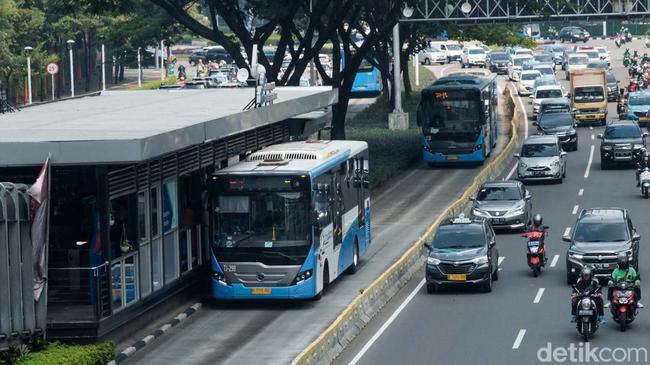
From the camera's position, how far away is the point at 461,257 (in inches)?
1382

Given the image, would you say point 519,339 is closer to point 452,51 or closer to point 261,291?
point 261,291

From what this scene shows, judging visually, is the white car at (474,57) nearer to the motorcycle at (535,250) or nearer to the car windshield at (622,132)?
the car windshield at (622,132)

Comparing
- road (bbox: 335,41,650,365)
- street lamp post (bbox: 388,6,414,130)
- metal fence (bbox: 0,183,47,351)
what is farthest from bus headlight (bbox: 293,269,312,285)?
street lamp post (bbox: 388,6,414,130)

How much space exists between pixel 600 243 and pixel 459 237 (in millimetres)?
3404

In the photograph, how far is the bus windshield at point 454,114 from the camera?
60250 millimetres

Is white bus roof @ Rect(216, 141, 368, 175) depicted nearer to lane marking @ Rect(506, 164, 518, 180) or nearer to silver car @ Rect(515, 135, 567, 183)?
silver car @ Rect(515, 135, 567, 183)

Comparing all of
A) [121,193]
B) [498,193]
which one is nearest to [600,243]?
[498,193]

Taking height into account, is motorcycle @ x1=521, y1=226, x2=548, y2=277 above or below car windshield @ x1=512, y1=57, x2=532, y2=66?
below

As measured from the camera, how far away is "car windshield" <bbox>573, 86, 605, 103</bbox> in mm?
76625

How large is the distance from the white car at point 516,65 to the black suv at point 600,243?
7045 centimetres

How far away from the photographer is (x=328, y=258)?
33.6 m

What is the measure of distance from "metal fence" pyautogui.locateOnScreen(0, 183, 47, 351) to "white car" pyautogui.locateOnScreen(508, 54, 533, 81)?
83.9m

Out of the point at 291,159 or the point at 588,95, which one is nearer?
the point at 291,159

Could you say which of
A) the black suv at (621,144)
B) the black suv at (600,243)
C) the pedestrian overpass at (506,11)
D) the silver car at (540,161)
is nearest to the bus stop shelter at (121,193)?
the black suv at (600,243)
